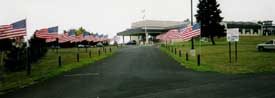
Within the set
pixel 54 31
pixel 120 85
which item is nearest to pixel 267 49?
pixel 54 31

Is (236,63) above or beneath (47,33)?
beneath

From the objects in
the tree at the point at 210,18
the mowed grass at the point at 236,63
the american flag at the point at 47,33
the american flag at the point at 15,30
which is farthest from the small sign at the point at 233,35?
the tree at the point at 210,18

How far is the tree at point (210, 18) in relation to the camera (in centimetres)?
6775

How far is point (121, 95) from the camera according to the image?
12.4 meters

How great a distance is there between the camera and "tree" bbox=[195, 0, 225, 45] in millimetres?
67750

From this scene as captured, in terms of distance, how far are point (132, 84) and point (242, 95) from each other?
5157mm

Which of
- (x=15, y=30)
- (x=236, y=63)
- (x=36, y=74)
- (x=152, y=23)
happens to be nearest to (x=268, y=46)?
(x=236, y=63)

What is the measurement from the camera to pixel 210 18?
224 feet

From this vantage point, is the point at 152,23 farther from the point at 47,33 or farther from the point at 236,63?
the point at 236,63

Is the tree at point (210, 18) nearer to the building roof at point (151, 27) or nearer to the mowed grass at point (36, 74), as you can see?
the mowed grass at point (36, 74)

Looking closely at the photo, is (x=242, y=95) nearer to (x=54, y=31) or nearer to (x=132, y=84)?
(x=132, y=84)

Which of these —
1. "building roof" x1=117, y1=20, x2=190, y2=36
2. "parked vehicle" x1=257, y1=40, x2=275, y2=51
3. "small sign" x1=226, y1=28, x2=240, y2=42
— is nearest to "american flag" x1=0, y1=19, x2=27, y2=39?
"small sign" x1=226, y1=28, x2=240, y2=42

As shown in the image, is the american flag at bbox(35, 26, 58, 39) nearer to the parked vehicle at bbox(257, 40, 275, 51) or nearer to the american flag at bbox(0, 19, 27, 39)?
the american flag at bbox(0, 19, 27, 39)

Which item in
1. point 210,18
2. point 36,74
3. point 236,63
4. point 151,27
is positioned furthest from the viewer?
point 151,27
